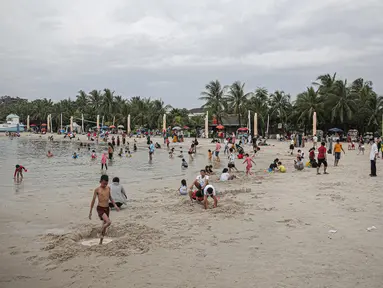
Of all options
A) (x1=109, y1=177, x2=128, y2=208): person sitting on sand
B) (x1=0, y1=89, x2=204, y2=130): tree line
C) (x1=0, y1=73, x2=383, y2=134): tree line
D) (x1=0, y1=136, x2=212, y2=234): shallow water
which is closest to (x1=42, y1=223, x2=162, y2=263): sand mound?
(x1=0, y1=136, x2=212, y2=234): shallow water

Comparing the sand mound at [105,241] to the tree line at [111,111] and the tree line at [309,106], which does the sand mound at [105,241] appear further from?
the tree line at [111,111]

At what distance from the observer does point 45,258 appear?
6.51 metres

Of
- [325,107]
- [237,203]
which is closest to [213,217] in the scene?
[237,203]

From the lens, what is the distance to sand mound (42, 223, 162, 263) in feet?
21.8

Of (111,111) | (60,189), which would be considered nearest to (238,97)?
(111,111)

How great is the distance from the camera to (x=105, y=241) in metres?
7.37

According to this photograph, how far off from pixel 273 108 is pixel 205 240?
5233 cm

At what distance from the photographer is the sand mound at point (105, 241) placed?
21.8ft

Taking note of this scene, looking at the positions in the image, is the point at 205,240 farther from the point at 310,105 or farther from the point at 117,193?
the point at 310,105

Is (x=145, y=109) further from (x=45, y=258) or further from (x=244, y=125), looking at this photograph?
(x=45, y=258)

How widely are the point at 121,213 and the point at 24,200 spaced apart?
411cm

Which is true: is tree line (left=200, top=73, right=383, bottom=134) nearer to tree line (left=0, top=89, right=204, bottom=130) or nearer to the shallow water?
tree line (left=0, top=89, right=204, bottom=130)

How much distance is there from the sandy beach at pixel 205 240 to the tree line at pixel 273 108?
37.8m

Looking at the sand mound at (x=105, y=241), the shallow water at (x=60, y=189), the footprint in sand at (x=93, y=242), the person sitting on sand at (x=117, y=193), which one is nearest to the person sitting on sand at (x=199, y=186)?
the person sitting on sand at (x=117, y=193)
